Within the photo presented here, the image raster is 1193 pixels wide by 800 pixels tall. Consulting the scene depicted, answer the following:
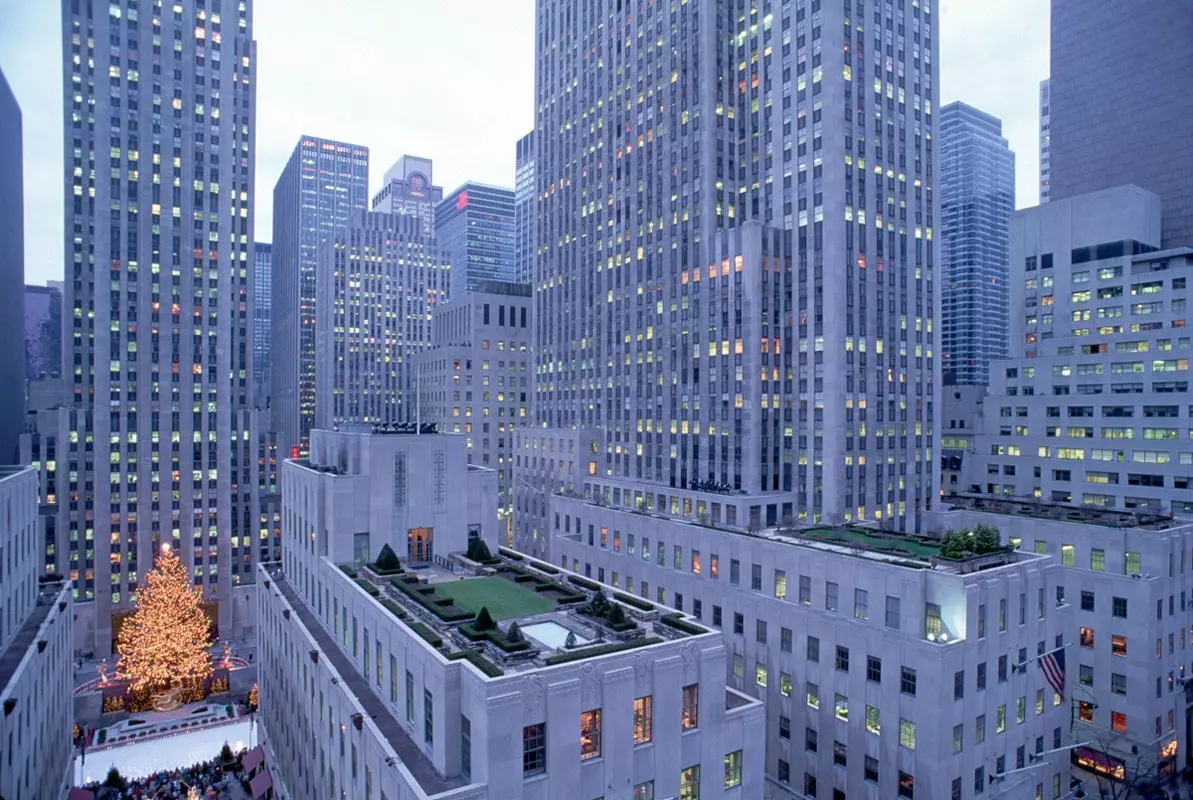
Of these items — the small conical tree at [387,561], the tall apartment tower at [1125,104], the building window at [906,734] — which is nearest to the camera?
the building window at [906,734]

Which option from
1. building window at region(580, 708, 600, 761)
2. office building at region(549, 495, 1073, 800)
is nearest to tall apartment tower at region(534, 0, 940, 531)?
office building at region(549, 495, 1073, 800)

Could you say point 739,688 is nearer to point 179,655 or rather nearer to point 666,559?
point 666,559

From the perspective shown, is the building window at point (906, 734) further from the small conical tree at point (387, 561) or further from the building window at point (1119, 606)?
the small conical tree at point (387, 561)

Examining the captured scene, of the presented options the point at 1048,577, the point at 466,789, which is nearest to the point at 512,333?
the point at 1048,577

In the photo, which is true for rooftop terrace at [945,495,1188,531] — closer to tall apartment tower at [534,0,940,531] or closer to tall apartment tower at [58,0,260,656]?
tall apartment tower at [534,0,940,531]

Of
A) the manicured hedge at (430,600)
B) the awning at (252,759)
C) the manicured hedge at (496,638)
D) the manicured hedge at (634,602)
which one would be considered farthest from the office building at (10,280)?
the manicured hedge at (634,602)

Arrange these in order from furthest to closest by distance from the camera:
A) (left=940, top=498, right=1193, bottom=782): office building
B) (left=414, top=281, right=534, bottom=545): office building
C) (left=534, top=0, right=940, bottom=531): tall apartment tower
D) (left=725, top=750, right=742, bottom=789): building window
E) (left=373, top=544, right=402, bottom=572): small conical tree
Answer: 1. (left=414, top=281, right=534, bottom=545): office building
2. (left=534, top=0, right=940, bottom=531): tall apartment tower
3. (left=940, top=498, right=1193, bottom=782): office building
4. (left=373, top=544, right=402, bottom=572): small conical tree
5. (left=725, top=750, right=742, bottom=789): building window
